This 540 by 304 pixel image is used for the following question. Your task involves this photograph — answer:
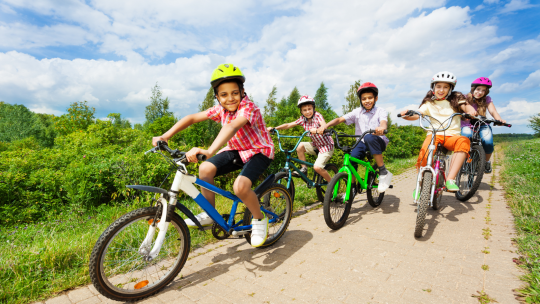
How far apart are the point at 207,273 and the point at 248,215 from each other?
0.75 metres

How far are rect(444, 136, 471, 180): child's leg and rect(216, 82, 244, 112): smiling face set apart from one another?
3207 millimetres

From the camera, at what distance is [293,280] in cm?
256

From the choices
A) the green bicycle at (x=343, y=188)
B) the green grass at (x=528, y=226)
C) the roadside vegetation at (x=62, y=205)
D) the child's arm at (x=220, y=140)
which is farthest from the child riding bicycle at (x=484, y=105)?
the child's arm at (x=220, y=140)

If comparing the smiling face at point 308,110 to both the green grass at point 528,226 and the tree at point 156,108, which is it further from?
the tree at point 156,108

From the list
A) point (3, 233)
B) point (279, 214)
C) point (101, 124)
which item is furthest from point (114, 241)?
point (101, 124)

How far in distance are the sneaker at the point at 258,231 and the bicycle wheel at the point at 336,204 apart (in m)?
0.97

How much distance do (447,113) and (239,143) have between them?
3395 millimetres

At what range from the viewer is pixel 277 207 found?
3547 mm

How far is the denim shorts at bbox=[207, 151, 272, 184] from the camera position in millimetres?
2834

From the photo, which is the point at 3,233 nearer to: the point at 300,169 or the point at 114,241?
the point at 114,241

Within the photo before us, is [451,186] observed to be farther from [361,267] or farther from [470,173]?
[361,267]

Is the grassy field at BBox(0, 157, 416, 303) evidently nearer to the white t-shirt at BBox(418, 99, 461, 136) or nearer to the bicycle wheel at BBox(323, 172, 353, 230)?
the bicycle wheel at BBox(323, 172, 353, 230)

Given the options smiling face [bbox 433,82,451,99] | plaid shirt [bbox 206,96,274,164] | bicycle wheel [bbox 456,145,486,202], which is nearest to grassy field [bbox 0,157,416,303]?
plaid shirt [bbox 206,96,274,164]

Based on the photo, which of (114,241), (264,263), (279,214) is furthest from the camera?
(279,214)
